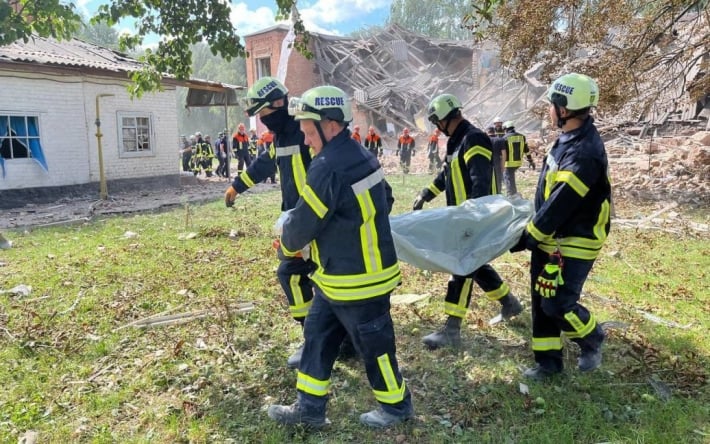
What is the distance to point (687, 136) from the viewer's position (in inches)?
641

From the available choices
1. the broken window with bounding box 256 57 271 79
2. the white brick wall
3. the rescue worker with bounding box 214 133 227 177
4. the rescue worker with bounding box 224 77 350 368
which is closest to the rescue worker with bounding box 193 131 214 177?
the rescue worker with bounding box 214 133 227 177

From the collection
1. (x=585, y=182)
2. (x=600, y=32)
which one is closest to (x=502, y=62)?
(x=600, y=32)

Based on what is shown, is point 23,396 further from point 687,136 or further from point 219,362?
point 687,136

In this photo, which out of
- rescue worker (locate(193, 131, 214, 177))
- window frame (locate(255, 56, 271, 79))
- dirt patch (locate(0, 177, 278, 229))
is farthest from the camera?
window frame (locate(255, 56, 271, 79))

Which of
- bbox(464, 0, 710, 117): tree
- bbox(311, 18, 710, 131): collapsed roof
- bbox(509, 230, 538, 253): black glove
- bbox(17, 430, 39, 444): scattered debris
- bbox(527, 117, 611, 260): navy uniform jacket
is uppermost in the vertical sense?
bbox(311, 18, 710, 131): collapsed roof

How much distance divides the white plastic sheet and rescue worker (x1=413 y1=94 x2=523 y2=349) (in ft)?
0.94

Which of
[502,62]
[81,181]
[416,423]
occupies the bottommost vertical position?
[416,423]

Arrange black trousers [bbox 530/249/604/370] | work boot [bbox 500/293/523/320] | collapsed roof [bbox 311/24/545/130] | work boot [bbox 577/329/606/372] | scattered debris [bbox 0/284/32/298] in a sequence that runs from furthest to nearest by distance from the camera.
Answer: collapsed roof [bbox 311/24/545/130]
scattered debris [bbox 0/284/32/298]
work boot [bbox 500/293/523/320]
work boot [bbox 577/329/606/372]
black trousers [bbox 530/249/604/370]

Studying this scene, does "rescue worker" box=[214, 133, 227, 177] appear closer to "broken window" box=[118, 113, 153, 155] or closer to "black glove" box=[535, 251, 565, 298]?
"broken window" box=[118, 113, 153, 155]

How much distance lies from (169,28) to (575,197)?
4192mm

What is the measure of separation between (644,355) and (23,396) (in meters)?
4.40

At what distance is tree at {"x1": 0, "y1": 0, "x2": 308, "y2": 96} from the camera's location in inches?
185

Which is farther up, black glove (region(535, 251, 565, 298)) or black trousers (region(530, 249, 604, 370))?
black glove (region(535, 251, 565, 298))

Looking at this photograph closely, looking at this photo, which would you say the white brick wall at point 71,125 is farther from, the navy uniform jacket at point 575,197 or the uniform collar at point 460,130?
the navy uniform jacket at point 575,197
